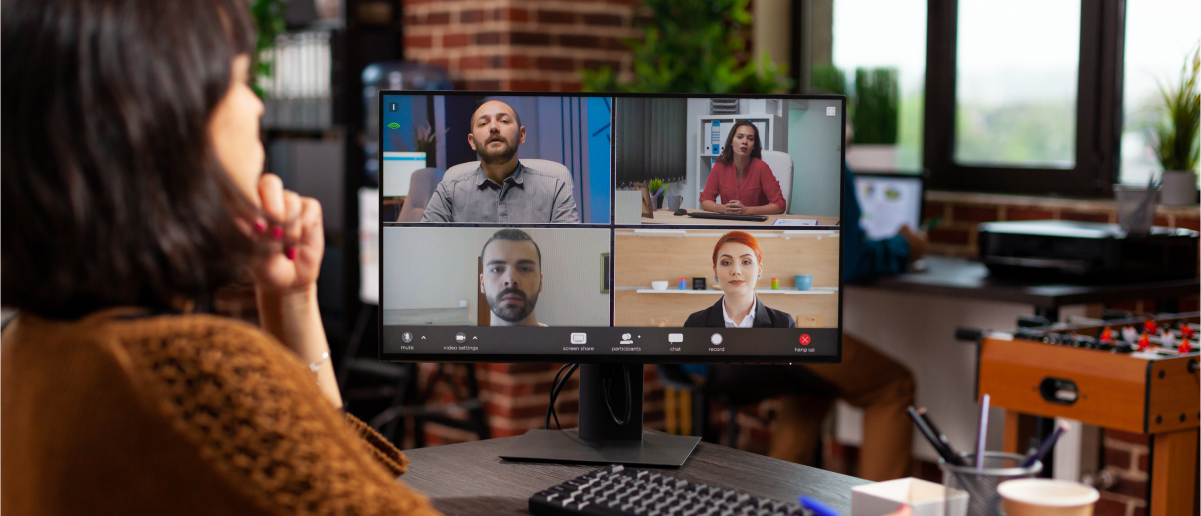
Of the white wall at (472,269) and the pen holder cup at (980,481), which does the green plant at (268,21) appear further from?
the pen holder cup at (980,481)

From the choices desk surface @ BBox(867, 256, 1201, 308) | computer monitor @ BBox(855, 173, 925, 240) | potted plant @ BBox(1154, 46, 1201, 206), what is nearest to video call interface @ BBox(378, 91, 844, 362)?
desk surface @ BBox(867, 256, 1201, 308)

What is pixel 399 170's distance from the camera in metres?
1.39

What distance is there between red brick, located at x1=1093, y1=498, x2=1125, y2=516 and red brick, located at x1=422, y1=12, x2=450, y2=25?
2366 millimetres

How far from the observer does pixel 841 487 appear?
128 cm

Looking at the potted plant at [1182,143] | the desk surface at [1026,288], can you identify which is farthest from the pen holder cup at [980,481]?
the potted plant at [1182,143]

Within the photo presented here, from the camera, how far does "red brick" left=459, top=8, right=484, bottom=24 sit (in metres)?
3.28

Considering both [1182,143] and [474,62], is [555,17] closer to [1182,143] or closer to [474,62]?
[474,62]

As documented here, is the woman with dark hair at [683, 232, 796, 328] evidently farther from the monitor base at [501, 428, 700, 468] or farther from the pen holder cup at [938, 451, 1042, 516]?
the pen holder cup at [938, 451, 1042, 516]

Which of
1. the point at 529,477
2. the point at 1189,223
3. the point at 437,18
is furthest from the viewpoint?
the point at 437,18

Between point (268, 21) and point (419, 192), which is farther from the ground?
point (268, 21)

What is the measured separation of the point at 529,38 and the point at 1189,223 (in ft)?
6.15

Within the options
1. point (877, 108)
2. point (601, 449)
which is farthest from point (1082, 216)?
point (601, 449)

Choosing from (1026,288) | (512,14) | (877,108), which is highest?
(512,14)

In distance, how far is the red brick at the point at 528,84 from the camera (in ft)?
10.6
